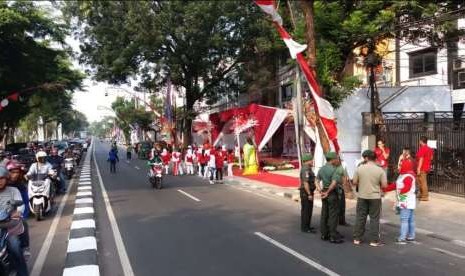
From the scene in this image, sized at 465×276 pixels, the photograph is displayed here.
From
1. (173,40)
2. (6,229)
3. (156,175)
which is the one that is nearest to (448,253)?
(6,229)

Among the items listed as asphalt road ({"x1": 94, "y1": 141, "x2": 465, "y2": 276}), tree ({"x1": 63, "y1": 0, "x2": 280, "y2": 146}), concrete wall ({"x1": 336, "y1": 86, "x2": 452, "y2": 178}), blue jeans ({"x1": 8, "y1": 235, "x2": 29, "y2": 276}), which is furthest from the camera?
tree ({"x1": 63, "y1": 0, "x2": 280, "y2": 146})

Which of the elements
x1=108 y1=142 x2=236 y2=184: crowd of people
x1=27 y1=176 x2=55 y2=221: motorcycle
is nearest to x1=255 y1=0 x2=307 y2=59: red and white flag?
x1=27 y1=176 x2=55 y2=221: motorcycle

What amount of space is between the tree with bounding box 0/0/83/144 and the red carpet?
52.9 feet

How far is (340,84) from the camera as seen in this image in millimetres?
17625

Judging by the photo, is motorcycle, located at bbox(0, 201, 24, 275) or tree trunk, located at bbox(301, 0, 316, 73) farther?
tree trunk, located at bbox(301, 0, 316, 73)

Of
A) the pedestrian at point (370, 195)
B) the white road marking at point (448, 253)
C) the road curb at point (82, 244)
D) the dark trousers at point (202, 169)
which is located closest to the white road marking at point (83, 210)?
the road curb at point (82, 244)

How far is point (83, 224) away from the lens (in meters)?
12.0

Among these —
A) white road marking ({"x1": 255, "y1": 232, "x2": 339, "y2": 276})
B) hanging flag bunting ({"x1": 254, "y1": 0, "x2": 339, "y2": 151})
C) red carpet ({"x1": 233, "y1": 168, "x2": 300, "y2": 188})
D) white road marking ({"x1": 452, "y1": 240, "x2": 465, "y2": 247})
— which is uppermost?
hanging flag bunting ({"x1": 254, "y1": 0, "x2": 339, "y2": 151})

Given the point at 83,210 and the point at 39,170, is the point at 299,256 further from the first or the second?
the point at 39,170

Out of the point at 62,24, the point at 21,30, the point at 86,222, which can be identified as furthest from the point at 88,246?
the point at 62,24

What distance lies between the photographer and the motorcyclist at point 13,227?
22.2ft

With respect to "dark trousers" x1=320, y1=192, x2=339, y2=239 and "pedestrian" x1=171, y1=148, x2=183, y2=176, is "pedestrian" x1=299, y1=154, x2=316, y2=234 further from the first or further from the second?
"pedestrian" x1=171, y1=148, x2=183, y2=176

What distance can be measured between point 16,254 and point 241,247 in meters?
3.96

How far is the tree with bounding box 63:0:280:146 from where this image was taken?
34625mm
